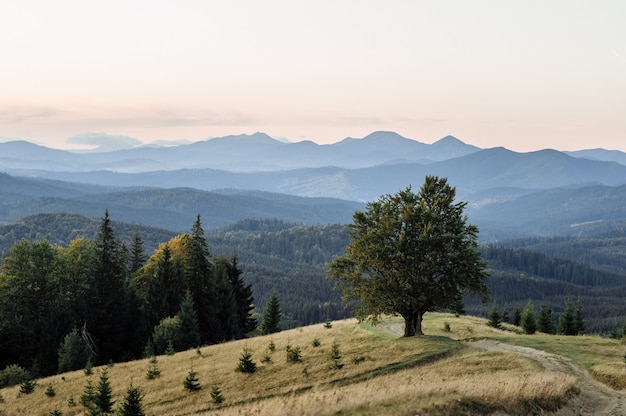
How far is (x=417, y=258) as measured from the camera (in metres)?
37.6

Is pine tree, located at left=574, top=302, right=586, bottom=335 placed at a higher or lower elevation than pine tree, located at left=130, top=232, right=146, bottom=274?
lower

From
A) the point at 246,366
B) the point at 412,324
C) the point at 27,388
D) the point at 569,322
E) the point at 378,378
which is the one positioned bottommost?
the point at 569,322

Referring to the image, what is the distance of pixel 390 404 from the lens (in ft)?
63.6

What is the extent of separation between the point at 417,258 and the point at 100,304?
4404cm

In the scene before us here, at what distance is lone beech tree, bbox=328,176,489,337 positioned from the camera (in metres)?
37.0

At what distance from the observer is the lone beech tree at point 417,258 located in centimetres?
3697

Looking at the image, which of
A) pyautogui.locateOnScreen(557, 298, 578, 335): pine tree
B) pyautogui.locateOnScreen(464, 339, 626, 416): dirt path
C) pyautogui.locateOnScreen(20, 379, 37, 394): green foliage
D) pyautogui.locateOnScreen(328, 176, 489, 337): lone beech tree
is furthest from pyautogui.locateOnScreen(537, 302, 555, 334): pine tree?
pyautogui.locateOnScreen(20, 379, 37, 394): green foliage

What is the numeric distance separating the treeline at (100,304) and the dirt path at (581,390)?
125ft

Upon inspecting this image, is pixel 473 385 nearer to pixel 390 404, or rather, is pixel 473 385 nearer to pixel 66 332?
pixel 390 404

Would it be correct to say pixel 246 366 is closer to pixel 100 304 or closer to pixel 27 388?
pixel 27 388

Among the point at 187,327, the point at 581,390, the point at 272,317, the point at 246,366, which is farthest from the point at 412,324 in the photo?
the point at 272,317

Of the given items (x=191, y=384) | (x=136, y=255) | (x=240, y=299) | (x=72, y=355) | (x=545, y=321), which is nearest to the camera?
(x=191, y=384)

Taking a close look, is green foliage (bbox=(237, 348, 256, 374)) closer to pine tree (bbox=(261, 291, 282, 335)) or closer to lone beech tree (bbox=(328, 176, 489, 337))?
lone beech tree (bbox=(328, 176, 489, 337))

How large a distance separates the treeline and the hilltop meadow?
44.8ft
